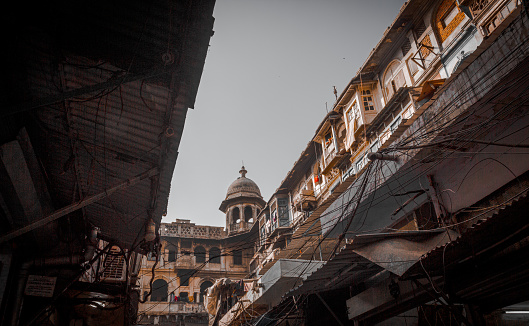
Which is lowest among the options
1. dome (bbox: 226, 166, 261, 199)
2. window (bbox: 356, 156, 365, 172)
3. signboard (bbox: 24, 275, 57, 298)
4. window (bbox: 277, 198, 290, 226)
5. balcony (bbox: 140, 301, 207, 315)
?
signboard (bbox: 24, 275, 57, 298)

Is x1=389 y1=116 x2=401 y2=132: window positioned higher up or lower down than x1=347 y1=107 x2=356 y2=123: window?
lower down

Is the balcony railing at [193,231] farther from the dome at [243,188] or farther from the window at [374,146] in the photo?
the window at [374,146]

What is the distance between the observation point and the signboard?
286 inches

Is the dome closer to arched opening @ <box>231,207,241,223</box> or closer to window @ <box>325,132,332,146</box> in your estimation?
arched opening @ <box>231,207,241,223</box>

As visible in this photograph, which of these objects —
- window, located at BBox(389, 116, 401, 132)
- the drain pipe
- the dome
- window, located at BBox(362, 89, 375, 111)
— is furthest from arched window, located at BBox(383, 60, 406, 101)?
the dome

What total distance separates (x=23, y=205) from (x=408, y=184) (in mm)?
8307

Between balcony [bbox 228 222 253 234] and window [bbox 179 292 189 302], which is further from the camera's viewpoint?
balcony [bbox 228 222 253 234]

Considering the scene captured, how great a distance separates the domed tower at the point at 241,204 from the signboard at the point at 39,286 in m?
34.3

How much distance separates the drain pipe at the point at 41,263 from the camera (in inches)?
281

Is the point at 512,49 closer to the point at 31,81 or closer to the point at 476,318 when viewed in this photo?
the point at 476,318

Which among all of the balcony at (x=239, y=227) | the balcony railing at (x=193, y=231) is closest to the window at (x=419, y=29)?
the balcony at (x=239, y=227)

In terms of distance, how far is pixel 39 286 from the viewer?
290 inches

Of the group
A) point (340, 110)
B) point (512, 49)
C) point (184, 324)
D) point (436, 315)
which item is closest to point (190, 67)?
point (512, 49)

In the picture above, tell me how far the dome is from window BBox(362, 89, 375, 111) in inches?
976
